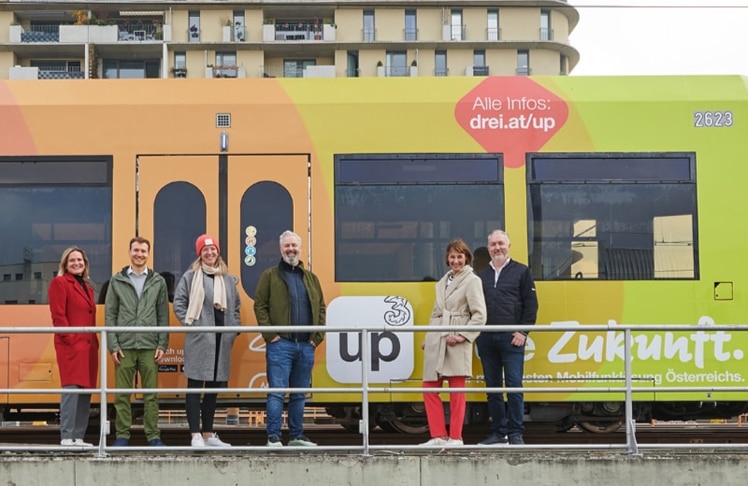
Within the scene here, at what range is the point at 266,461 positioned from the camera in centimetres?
692

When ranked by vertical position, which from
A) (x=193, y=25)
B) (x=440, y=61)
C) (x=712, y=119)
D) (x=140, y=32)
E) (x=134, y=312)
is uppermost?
(x=193, y=25)

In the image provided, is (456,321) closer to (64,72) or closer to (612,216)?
(612,216)

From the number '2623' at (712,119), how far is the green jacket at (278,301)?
161 inches

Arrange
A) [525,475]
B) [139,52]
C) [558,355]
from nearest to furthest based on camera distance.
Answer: [525,475] < [558,355] < [139,52]

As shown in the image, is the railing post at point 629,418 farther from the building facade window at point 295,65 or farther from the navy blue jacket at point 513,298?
the building facade window at point 295,65

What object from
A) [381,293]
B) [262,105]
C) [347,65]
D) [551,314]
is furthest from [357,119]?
[347,65]

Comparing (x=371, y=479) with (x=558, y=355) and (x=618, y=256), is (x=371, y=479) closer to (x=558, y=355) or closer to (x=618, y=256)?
(x=558, y=355)

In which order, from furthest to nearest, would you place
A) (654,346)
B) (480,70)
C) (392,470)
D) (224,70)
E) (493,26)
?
(493,26)
(480,70)
(224,70)
(654,346)
(392,470)

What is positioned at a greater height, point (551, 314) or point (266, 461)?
point (551, 314)

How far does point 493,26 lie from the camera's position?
5712cm

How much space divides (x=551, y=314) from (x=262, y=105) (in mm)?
3450

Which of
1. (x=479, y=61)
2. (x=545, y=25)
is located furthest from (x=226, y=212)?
(x=545, y=25)

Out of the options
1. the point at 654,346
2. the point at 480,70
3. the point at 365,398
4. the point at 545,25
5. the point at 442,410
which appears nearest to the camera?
the point at 365,398

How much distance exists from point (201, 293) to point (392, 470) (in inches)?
A: 93.9
